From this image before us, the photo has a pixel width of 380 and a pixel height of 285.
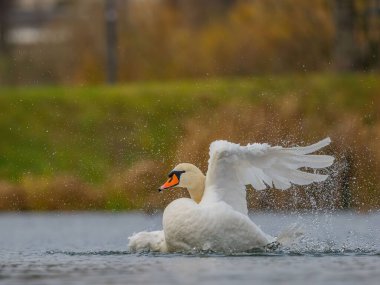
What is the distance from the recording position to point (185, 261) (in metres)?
13.3

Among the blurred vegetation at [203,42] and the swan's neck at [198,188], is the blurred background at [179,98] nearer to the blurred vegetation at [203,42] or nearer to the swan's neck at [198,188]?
the blurred vegetation at [203,42]

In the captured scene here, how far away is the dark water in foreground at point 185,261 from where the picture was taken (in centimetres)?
1200

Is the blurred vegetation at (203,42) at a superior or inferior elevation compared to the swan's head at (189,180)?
superior

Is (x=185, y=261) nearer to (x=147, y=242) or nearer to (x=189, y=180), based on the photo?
(x=147, y=242)

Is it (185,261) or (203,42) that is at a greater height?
(203,42)

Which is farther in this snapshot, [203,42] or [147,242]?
[203,42]

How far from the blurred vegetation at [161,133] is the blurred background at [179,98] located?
4 cm

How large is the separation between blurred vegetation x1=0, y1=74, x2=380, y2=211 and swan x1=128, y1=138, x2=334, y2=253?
5704 mm

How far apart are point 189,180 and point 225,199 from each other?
0.63 meters

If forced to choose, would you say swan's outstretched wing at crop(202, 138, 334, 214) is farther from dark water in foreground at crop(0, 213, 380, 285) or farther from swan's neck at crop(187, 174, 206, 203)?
dark water in foreground at crop(0, 213, 380, 285)

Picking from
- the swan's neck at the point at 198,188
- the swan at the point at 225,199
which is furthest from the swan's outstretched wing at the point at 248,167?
the swan's neck at the point at 198,188

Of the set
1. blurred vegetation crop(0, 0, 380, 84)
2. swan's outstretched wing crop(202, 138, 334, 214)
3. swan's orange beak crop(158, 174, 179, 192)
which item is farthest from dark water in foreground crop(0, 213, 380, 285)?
blurred vegetation crop(0, 0, 380, 84)

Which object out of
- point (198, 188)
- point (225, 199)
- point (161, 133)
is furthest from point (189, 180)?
point (161, 133)

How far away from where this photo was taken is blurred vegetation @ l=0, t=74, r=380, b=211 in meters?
21.9
